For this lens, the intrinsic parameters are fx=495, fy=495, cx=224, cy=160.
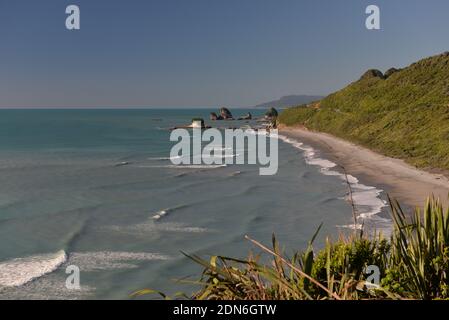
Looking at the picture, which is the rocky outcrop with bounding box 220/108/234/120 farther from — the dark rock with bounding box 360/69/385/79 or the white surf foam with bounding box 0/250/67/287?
the white surf foam with bounding box 0/250/67/287

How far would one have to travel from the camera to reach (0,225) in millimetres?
22922

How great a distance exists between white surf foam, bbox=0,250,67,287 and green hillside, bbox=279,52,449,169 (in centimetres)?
2641

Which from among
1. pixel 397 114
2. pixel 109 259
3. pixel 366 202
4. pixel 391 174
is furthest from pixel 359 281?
pixel 397 114

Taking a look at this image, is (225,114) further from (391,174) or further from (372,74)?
(391,174)

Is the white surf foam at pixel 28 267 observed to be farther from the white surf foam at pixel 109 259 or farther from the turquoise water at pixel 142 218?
the white surf foam at pixel 109 259

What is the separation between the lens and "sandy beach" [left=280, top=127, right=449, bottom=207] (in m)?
26.0

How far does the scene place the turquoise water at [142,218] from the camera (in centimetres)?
1567

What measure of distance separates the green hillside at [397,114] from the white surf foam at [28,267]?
26.4m

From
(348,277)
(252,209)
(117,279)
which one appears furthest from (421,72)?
(348,277)

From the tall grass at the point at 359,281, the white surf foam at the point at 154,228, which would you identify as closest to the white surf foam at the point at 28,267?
the white surf foam at the point at 154,228
